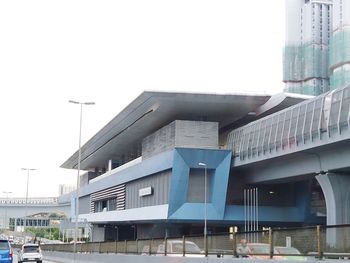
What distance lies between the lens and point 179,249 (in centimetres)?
2552

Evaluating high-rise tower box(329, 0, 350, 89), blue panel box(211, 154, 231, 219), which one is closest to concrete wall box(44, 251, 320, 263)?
blue panel box(211, 154, 231, 219)

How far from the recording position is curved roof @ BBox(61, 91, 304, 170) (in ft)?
193

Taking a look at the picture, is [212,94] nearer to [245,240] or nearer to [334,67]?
[245,240]

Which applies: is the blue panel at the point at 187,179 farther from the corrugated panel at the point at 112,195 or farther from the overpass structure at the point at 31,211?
the overpass structure at the point at 31,211

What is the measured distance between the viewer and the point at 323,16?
12669 centimetres

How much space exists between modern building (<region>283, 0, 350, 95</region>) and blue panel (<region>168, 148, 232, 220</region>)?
2348 inches

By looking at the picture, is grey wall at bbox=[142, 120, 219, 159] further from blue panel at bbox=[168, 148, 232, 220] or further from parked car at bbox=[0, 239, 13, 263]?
parked car at bbox=[0, 239, 13, 263]

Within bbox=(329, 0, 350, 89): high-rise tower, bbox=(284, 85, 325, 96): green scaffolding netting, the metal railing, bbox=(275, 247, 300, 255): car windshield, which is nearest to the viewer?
bbox=(275, 247, 300, 255): car windshield

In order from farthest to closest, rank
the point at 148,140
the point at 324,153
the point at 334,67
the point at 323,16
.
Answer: the point at 323,16 < the point at 334,67 < the point at 148,140 < the point at 324,153

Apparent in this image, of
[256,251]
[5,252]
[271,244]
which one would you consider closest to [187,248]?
[256,251]

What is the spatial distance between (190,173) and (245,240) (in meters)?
43.4

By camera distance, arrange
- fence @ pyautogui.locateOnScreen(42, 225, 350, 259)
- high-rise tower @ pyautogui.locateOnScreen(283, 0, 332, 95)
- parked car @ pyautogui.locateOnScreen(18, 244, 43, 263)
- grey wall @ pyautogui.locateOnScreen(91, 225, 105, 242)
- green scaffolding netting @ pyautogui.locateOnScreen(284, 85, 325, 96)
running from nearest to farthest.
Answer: fence @ pyautogui.locateOnScreen(42, 225, 350, 259)
parked car @ pyautogui.locateOnScreen(18, 244, 43, 263)
grey wall @ pyautogui.locateOnScreen(91, 225, 105, 242)
green scaffolding netting @ pyautogui.locateOnScreen(284, 85, 325, 96)
high-rise tower @ pyautogui.locateOnScreen(283, 0, 332, 95)

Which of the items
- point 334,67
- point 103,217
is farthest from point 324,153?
point 334,67

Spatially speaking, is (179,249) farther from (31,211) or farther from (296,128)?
(31,211)
